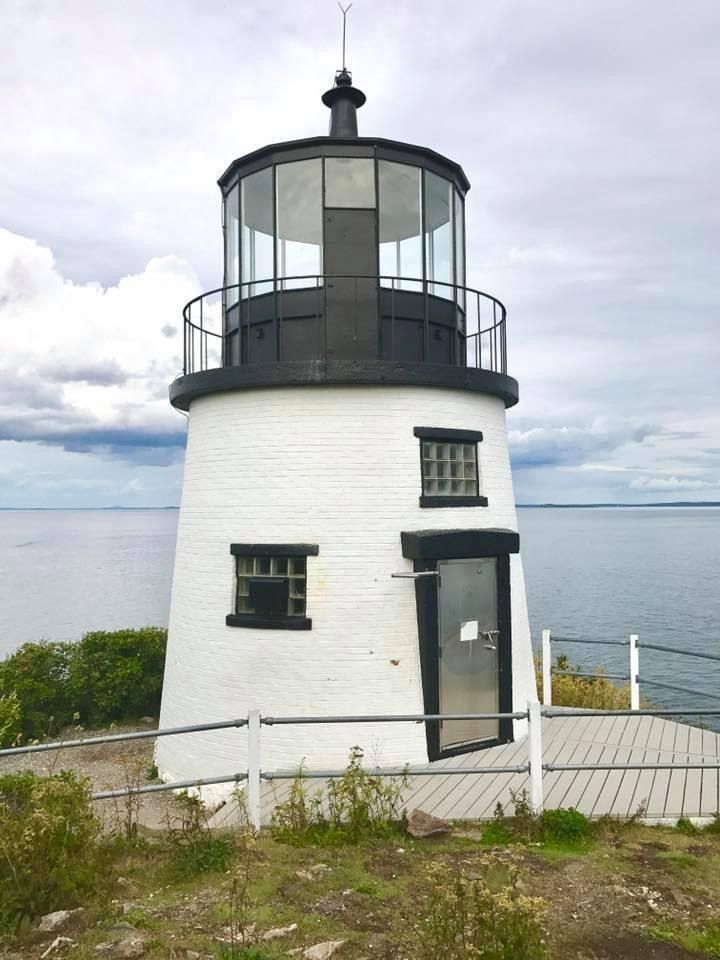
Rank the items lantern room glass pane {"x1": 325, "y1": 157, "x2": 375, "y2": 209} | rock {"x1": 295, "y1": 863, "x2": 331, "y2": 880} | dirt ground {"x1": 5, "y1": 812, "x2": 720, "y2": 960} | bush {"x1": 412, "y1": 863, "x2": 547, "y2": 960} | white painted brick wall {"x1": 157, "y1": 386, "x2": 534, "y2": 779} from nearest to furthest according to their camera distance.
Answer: bush {"x1": 412, "y1": 863, "x2": 547, "y2": 960} < dirt ground {"x1": 5, "y1": 812, "x2": 720, "y2": 960} < rock {"x1": 295, "y1": 863, "x2": 331, "y2": 880} < white painted brick wall {"x1": 157, "y1": 386, "x2": 534, "y2": 779} < lantern room glass pane {"x1": 325, "y1": 157, "x2": 375, "y2": 209}

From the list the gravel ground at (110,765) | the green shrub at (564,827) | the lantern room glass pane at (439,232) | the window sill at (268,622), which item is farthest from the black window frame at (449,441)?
the gravel ground at (110,765)

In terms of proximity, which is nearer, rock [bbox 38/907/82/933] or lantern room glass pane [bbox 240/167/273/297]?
rock [bbox 38/907/82/933]

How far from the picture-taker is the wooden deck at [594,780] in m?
7.67

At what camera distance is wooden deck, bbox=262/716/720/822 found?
7672mm

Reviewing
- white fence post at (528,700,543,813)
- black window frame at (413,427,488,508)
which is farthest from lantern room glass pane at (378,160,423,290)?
white fence post at (528,700,543,813)

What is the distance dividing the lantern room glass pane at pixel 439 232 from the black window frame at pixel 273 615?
393cm

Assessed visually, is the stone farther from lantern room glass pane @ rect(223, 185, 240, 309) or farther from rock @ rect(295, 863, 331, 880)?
lantern room glass pane @ rect(223, 185, 240, 309)

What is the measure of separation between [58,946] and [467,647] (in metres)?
6.11

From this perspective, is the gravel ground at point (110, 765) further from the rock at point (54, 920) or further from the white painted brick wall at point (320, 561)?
the rock at point (54, 920)

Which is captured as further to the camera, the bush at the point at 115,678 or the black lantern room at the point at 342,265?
the bush at the point at 115,678

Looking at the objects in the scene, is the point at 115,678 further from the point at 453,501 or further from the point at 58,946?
the point at 58,946

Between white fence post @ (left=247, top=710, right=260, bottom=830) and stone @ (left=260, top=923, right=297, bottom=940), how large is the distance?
1818mm

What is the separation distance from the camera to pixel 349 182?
989cm

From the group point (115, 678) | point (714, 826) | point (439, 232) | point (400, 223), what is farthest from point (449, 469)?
point (115, 678)
